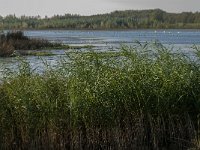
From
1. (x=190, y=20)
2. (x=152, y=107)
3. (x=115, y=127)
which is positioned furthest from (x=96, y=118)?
(x=190, y=20)

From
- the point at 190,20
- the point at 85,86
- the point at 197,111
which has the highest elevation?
the point at 85,86

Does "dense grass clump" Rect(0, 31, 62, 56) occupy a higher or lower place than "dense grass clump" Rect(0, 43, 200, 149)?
lower

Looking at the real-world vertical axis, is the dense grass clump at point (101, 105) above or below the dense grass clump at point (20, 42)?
above

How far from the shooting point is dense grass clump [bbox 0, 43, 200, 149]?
8.94m

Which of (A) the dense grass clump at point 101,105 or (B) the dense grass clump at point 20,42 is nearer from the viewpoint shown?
(A) the dense grass clump at point 101,105

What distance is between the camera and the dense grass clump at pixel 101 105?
8.94m

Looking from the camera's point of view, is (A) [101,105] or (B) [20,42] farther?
(B) [20,42]

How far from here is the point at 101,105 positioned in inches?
355

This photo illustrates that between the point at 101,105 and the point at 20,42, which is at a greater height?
the point at 101,105

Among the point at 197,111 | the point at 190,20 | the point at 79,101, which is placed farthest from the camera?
the point at 190,20

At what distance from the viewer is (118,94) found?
920 centimetres

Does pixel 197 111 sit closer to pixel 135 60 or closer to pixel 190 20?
pixel 135 60

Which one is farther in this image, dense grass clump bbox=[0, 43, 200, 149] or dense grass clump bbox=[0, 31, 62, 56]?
dense grass clump bbox=[0, 31, 62, 56]

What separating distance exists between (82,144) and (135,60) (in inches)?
82.8
